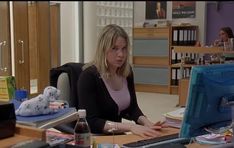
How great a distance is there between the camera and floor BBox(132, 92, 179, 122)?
4.66 m

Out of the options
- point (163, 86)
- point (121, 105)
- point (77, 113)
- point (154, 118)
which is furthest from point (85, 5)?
point (77, 113)

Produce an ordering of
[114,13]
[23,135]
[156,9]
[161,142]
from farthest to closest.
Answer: [156,9], [114,13], [161,142], [23,135]

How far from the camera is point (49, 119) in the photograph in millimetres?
1421

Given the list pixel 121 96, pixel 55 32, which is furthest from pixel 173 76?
pixel 121 96

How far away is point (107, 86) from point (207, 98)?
952mm

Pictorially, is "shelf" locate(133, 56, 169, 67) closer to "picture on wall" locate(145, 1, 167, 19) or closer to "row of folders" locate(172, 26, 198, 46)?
"row of folders" locate(172, 26, 198, 46)

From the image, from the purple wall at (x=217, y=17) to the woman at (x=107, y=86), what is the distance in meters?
4.33

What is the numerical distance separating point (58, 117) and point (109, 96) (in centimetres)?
65

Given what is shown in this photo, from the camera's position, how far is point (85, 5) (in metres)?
6.22

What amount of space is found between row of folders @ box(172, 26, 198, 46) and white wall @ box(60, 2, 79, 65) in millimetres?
1774

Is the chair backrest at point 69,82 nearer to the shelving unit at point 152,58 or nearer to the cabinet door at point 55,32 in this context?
the cabinet door at point 55,32

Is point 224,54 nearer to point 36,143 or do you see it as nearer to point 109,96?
point 109,96

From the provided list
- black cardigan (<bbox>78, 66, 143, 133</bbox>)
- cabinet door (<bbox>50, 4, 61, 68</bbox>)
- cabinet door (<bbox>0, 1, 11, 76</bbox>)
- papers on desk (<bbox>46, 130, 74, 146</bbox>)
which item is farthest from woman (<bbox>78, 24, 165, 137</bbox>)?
cabinet door (<bbox>50, 4, 61, 68</bbox>)

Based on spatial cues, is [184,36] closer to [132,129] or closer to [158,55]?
[158,55]
